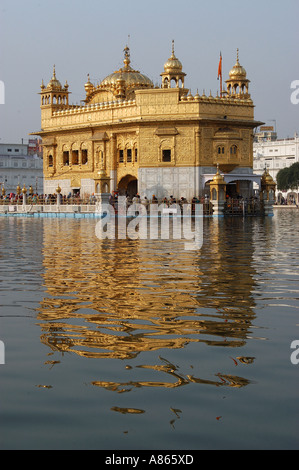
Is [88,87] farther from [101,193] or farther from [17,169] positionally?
[17,169]

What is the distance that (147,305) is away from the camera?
8.52m

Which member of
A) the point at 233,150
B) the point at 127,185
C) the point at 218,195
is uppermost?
the point at 233,150

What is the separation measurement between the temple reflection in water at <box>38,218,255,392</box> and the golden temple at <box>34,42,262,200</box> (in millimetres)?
27390

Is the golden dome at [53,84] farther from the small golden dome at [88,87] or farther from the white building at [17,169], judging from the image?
the white building at [17,169]

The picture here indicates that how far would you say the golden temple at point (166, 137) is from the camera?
145 ft

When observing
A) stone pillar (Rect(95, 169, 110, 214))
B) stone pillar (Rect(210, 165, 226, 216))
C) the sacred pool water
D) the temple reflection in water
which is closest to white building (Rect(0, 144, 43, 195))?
stone pillar (Rect(95, 169, 110, 214))

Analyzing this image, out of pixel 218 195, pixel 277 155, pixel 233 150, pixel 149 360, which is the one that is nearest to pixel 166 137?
pixel 233 150

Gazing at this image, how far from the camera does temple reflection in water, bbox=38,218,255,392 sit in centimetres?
632

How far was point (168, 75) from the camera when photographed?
1789 inches

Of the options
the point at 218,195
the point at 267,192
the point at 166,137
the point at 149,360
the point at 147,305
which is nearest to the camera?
the point at 149,360

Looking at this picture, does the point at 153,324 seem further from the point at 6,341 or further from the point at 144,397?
the point at 144,397

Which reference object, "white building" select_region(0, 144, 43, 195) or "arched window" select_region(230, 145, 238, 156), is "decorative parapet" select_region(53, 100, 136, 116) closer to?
"arched window" select_region(230, 145, 238, 156)

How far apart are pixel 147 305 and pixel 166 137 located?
3671 centimetres

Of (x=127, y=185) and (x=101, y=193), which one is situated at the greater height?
(x=127, y=185)
